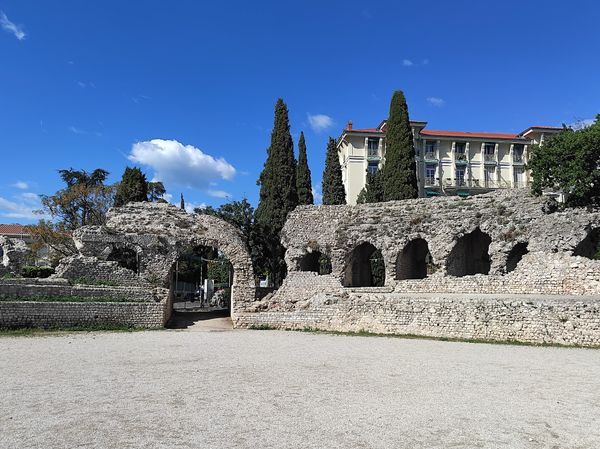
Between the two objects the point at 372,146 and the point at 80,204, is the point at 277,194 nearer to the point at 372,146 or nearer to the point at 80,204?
the point at 80,204

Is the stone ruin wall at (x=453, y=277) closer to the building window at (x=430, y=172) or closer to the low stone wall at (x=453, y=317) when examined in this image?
the low stone wall at (x=453, y=317)

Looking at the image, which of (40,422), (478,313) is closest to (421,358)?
(478,313)

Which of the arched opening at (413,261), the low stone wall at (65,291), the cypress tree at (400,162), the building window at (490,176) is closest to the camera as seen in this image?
the low stone wall at (65,291)

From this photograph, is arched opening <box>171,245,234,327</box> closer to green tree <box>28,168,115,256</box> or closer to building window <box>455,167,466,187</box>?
green tree <box>28,168,115,256</box>

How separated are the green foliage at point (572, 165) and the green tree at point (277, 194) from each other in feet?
51.0

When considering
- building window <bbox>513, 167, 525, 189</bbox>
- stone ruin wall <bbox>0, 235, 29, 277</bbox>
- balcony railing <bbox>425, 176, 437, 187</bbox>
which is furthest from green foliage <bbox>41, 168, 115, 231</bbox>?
building window <bbox>513, 167, 525, 189</bbox>

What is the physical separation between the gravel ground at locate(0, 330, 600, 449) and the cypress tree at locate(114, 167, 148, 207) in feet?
81.8

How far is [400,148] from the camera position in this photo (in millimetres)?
36719

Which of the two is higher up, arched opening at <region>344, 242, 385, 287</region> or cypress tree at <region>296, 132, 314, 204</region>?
cypress tree at <region>296, 132, 314, 204</region>

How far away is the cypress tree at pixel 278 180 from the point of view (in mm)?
32312

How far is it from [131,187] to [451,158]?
38.5 meters

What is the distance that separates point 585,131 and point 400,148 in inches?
651

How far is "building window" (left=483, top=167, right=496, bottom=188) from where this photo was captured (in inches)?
2291

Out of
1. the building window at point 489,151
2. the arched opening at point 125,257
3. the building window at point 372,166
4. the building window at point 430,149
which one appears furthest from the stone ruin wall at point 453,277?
the building window at point 489,151
